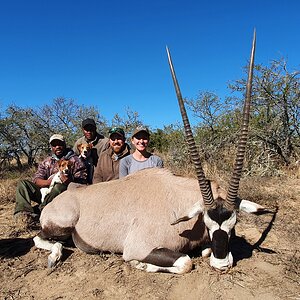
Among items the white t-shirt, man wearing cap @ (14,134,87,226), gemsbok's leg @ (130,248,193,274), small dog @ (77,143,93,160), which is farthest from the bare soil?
small dog @ (77,143,93,160)

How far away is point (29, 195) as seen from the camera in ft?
17.9

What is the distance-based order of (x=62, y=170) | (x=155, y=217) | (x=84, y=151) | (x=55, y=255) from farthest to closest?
1. (x=84, y=151)
2. (x=62, y=170)
3. (x=55, y=255)
4. (x=155, y=217)

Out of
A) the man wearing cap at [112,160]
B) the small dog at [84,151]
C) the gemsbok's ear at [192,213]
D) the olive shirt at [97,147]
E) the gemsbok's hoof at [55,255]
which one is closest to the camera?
the gemsbok's ear at [192,213]

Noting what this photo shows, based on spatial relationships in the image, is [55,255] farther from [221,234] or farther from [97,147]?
[97,147]

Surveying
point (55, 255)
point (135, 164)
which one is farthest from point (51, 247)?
point (135, 164)

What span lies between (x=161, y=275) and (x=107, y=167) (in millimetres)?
2781

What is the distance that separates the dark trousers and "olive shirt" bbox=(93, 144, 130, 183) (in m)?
0.79

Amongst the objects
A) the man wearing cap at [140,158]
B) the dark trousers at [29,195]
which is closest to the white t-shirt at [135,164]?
the man wearing cap at [140,158]

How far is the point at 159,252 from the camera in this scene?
3352 millimetres

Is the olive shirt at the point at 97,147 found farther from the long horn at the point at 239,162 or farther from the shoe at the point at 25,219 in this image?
the long horn at the point at 239,162

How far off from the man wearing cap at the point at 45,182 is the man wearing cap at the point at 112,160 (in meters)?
0.28

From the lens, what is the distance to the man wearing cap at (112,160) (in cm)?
564

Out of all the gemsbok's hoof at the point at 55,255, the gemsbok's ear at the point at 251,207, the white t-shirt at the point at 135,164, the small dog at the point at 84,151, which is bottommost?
the gemsbok's hoof at the point at 55,255

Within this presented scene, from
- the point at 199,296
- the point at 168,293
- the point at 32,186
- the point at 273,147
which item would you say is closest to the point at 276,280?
the point at 199,296
